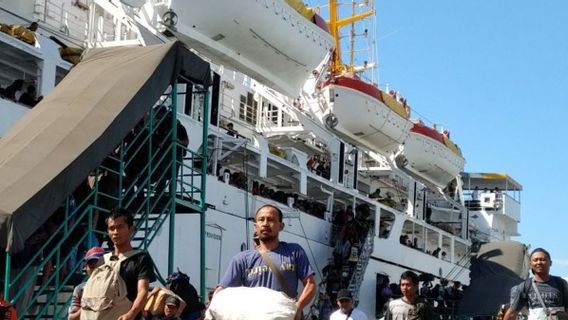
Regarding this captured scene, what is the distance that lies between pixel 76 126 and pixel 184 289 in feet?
5.42

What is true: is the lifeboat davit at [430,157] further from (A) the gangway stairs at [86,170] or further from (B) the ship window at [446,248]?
(A) the gangway stairs at [86,170]

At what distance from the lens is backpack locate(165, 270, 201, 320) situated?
7.48 meters

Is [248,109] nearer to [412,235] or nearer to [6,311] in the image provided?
[412,235]

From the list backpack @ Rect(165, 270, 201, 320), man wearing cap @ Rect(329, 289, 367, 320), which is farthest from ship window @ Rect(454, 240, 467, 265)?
backpack @ Rect(165, 270, 201, 320)

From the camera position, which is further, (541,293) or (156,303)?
(541,293)

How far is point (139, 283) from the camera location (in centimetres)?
546

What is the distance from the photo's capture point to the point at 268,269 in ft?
16.7

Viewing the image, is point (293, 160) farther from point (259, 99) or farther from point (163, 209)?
point (163, 209)

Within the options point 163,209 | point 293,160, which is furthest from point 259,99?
point 163,209

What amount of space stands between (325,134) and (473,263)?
551cm

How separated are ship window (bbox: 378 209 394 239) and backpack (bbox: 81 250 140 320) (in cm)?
1941

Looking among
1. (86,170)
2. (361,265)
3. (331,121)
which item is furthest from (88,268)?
(331,121)

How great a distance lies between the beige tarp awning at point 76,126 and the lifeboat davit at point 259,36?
8.40 metres

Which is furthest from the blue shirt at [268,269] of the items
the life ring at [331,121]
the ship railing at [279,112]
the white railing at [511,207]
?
the white railing at [511,207]
